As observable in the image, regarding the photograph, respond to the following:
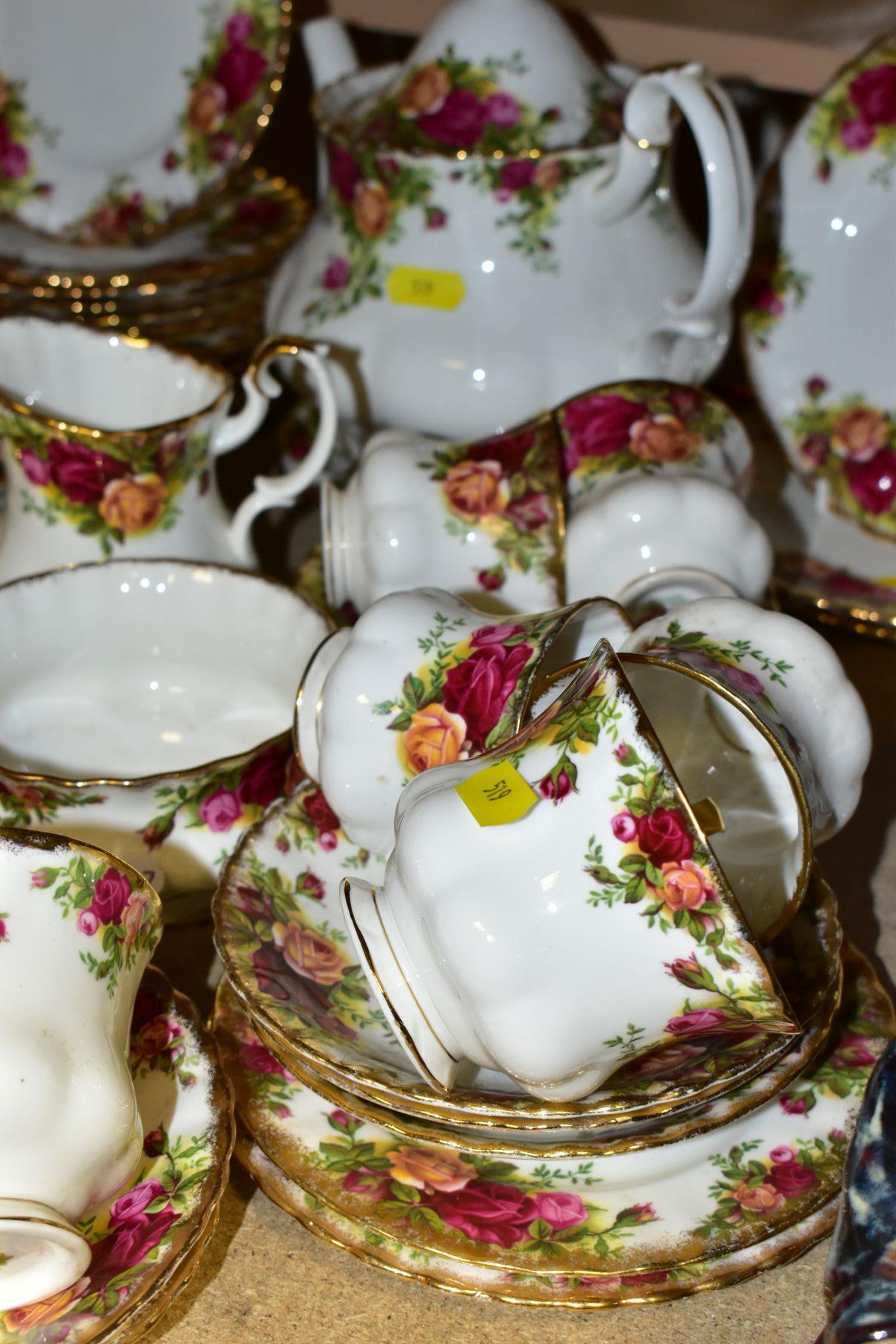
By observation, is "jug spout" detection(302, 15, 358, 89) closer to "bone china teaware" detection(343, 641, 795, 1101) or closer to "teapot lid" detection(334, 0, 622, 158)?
"teapot lid" detection(334, 0, 622, 158)

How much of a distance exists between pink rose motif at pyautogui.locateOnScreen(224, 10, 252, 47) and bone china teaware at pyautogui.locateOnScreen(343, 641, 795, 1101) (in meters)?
0.71

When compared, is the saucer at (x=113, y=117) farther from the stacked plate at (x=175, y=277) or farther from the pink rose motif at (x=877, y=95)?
the pink rose motif at (x=877, y=95)

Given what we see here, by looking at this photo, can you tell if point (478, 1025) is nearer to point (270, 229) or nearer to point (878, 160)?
point (878, 160)

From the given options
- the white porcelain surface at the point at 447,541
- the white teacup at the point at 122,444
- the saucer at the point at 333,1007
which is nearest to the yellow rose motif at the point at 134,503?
the white teacup at the point at 122,444

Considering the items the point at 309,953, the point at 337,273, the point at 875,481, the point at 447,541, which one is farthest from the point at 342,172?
the point at 309,953

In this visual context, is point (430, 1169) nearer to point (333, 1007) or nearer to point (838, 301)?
point (333, 1007)

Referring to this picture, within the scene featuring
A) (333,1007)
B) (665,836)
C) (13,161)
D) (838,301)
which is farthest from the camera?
(13,161)

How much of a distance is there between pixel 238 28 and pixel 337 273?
0.84 feet

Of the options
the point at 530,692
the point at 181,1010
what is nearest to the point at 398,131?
the point at 530,692

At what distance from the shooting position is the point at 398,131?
2.93 ft

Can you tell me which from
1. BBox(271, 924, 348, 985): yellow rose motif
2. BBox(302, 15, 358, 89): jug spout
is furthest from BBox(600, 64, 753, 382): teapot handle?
BBox(271, 924, 348, 985): yellow rose motif

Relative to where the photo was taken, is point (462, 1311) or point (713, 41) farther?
point (713, 41)

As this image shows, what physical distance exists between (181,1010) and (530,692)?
20cm

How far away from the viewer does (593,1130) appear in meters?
0.55
